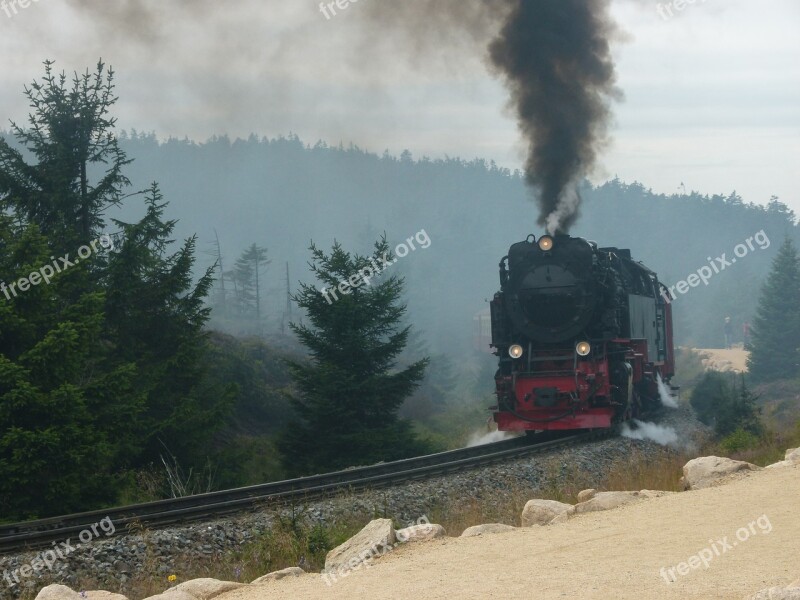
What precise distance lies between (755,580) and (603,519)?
3.37 m

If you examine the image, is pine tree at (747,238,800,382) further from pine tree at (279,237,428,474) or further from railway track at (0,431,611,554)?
railway track at (0,431,611,554)

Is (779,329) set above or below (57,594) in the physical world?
above

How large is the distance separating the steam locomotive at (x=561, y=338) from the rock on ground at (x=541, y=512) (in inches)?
344

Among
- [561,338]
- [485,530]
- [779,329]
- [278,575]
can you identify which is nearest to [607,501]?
[485,530]

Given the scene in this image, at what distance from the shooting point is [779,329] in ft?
187

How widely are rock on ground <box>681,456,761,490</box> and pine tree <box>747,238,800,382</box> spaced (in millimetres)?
44384

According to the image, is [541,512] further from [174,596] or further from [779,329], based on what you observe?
[779,329]

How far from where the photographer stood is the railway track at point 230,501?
11664 mm

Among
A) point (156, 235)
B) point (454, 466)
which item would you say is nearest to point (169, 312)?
point (156, 235)

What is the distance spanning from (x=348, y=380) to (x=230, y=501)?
320 inches

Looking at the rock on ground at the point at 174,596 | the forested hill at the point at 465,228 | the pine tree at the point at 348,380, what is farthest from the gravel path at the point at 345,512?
the forested hill at the point at 465,228

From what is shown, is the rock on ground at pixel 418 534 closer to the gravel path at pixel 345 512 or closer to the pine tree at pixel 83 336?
the gravel path at pixel 345 512

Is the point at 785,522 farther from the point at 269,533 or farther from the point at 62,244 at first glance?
the point at 62,244

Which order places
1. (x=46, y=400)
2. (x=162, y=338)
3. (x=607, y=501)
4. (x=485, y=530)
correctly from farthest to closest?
(x=162, y=338) < (x=46, y=400) < (x=607, y=501) < (x=485, y=530)
